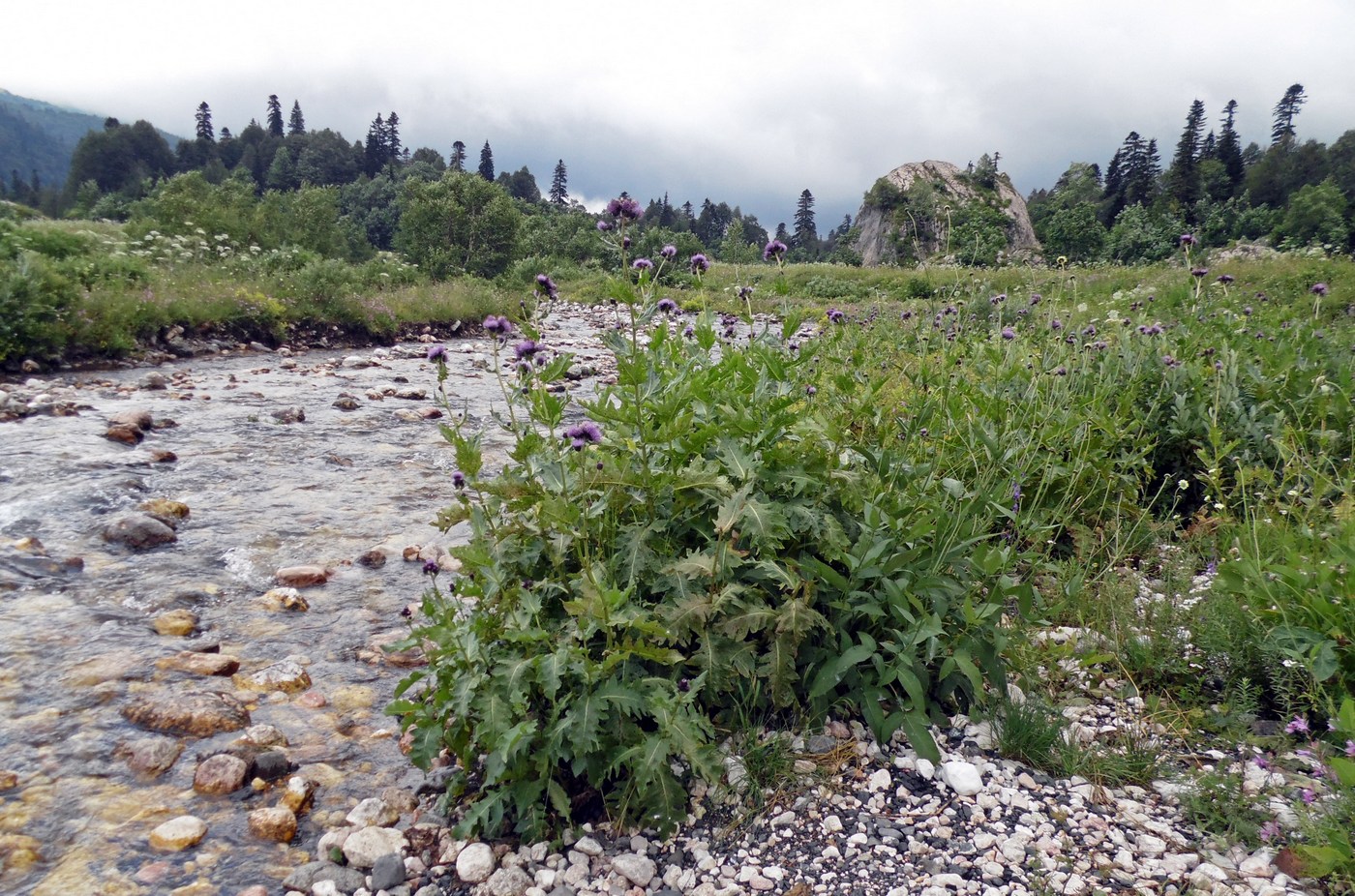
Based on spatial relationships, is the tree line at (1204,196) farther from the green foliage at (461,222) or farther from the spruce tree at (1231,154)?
the green foliage at (461,222)

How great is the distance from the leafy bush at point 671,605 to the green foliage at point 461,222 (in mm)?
31357

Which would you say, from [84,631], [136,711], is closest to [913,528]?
[136,711]

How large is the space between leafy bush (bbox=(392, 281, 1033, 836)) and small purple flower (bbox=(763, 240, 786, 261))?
1441 mm

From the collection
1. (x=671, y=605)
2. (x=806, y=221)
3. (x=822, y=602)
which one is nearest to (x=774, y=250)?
(x=822, y=602)

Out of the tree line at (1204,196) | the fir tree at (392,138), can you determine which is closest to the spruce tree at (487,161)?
the fir tree at (392,138)

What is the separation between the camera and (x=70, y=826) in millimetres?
2438

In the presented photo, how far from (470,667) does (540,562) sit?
0.55 metres

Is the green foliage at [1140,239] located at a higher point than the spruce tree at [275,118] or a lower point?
lower

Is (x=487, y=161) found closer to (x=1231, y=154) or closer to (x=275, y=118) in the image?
(x=275, y=118)

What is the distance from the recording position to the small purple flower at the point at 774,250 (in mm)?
4254

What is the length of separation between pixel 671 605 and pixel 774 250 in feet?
8.55

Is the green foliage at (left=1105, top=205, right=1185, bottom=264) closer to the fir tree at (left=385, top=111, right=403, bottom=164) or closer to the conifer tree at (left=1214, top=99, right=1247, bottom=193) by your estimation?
the conifer tree at (left=1214, top=99, right=1247, bottom=193)

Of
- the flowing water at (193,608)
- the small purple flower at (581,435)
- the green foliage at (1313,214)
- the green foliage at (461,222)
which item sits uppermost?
the green foliage at (1313,214)

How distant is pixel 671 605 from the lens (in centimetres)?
252
